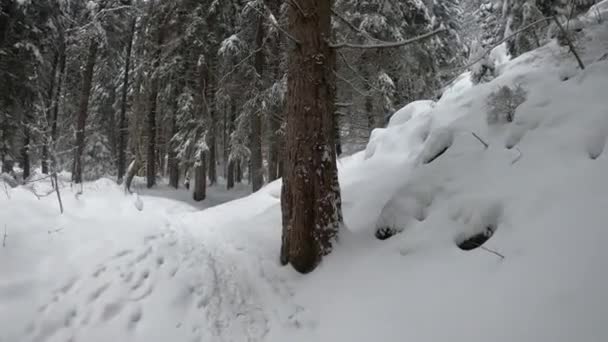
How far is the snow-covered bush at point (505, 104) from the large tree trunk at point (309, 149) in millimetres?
2015

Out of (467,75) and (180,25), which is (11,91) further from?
(467,75)

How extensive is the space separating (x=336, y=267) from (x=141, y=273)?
7.09ft

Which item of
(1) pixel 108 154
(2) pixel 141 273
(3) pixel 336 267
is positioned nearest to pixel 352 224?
(3) pixel 336 267

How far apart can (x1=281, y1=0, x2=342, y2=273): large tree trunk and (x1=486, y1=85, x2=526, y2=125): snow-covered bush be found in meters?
2.02

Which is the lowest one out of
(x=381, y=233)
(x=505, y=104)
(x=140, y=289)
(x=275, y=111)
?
(x=140, y=289)

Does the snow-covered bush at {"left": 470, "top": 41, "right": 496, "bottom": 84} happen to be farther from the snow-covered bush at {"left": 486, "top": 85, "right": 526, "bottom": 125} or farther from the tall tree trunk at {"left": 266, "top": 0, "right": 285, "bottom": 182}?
the tall tree trunk at {"left": 266, "top": 0, "right": 285, "bottom": 182}

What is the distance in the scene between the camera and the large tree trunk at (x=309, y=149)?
4.08 meters

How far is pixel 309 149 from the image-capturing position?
4.10 metres

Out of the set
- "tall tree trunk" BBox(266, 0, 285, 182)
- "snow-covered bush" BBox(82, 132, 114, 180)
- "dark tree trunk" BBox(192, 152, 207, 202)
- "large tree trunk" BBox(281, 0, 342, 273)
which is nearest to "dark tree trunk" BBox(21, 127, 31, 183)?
"snow-covered bush" BBox(82, 132, 114, 180)

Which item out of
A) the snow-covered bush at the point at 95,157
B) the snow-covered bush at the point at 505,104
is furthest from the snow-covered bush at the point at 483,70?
the snow-covered bush at the point at 95,157

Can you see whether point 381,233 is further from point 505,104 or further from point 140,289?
point 140,289

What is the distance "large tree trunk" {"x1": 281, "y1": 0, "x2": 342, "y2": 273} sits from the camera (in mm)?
4082

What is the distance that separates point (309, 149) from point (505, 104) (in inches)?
94.6

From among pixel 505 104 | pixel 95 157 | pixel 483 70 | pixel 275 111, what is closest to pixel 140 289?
pixel 505 104
